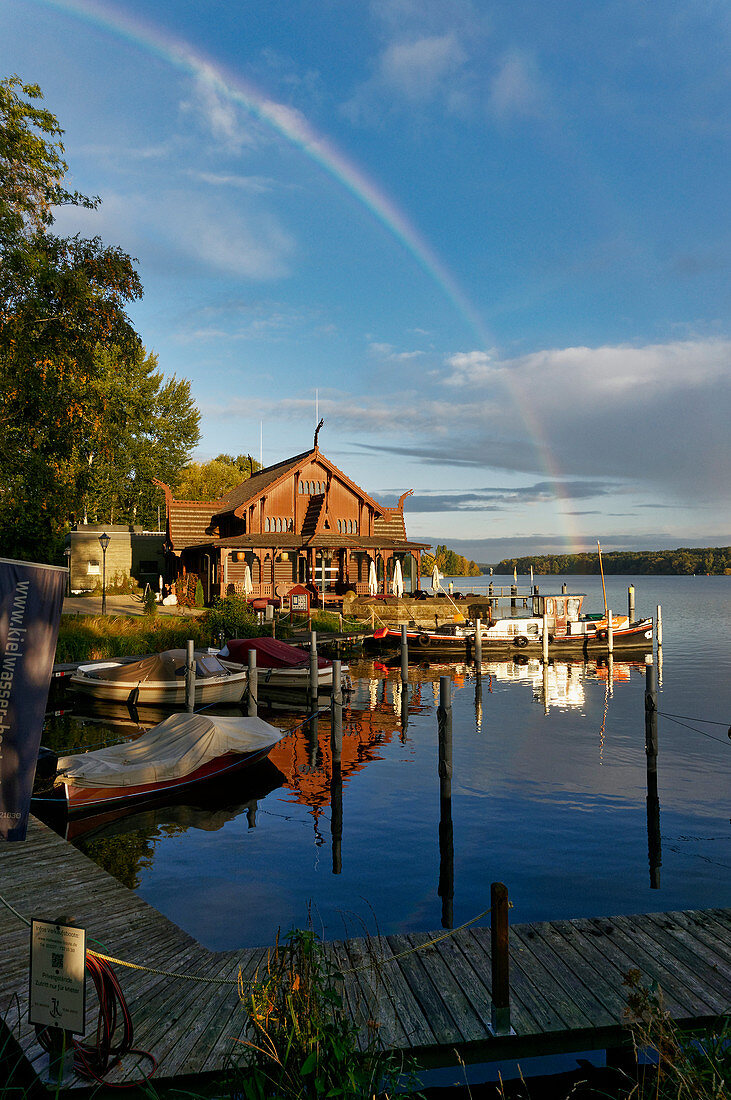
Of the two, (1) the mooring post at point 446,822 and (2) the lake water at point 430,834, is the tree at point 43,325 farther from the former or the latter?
(1) the mooring post at point 446,822

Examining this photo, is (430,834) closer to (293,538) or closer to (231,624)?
(231,624)

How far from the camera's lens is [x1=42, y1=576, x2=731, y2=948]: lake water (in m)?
12.8

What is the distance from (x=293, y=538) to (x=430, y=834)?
115 feet

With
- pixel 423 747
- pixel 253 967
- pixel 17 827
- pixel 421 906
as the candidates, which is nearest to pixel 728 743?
pixel 423 747

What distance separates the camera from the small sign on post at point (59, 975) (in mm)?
5363

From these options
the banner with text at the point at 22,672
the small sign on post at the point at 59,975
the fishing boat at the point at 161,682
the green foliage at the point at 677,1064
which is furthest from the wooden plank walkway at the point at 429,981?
the fishing boat at the point at 161,682

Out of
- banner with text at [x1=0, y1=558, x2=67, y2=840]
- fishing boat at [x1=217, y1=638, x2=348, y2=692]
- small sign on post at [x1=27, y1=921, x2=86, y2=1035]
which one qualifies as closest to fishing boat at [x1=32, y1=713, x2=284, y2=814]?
fishing boat at [x1=217, y1=638, x2=348, y2=692]

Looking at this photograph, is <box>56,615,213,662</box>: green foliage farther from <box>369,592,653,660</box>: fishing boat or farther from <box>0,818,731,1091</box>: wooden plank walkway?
<box>0,818,731,1091</box>: wooden plank walkway

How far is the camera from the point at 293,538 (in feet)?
166

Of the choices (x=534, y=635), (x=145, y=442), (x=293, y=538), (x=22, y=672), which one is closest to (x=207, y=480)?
(x=145, y=442)

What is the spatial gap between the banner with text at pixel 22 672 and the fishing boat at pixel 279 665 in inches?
828

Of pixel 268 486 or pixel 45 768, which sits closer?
pixel 45 768

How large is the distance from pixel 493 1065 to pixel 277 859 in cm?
735

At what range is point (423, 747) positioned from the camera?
2531 cm
